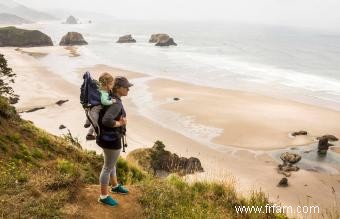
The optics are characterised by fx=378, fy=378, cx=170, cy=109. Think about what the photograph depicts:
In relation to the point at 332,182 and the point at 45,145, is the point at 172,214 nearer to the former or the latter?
the point at 45,145

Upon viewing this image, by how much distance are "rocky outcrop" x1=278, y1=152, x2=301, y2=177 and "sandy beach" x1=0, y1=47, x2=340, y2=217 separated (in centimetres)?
48

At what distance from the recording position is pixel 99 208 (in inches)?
261

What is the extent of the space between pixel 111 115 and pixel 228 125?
23.3m

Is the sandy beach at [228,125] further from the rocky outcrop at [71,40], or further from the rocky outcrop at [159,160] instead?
the rocky outcrop at [71,40]

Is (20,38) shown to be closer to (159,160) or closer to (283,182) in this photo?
(159,160)

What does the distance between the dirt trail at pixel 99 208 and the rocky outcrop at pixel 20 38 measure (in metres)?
76.2

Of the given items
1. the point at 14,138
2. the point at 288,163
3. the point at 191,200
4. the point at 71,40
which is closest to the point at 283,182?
the point at 288,163

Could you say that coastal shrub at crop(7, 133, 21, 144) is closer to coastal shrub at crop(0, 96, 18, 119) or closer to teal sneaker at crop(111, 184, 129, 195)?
coastal shrub at crop(0, 96, 18, 119)


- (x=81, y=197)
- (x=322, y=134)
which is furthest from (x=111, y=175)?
(x=322, y=134)

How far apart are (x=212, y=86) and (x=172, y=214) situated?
38346mm

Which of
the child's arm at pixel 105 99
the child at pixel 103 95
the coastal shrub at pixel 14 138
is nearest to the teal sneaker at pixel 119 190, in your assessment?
the child at pixel 103 95

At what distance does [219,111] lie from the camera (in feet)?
107

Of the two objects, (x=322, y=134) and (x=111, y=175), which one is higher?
(x=111, y=175)

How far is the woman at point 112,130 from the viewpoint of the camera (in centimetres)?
619
